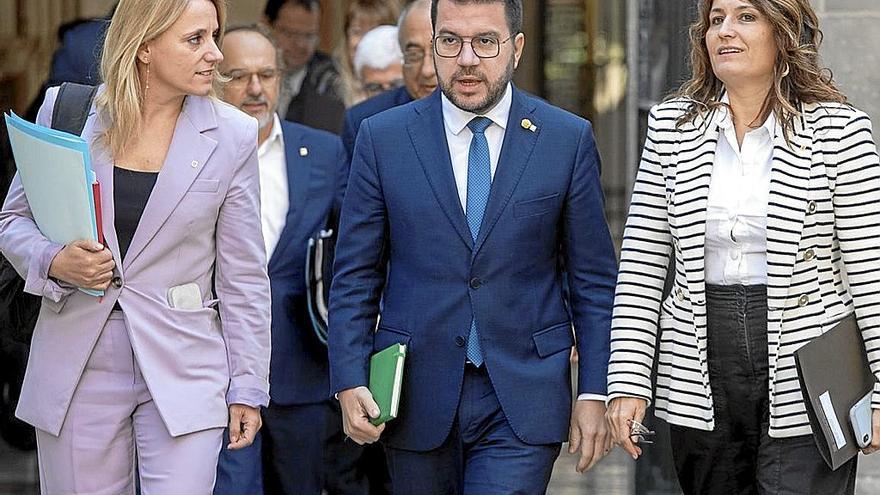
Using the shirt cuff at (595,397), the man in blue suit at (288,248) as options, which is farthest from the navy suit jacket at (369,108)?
the shirt cuff at (595,397)

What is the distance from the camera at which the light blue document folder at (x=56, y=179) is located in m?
4.62

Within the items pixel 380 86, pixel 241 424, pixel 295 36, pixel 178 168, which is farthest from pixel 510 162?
pixel 295 36

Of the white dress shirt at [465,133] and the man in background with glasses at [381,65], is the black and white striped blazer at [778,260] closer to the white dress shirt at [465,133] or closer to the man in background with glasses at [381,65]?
the white dress shirt at [465,133]

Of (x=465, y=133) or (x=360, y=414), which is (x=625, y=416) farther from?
(x=465, y=133)

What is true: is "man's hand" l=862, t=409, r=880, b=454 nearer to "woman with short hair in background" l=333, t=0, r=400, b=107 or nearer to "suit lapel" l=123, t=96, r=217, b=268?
"suit lapel" l=123, t=96, r=217, b=268

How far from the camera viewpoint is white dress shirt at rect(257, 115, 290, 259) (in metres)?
6.47

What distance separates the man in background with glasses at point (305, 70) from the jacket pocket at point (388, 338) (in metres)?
3.40

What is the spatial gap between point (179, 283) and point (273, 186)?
5.59 ft

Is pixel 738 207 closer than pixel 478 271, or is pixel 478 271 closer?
pixel 738 207

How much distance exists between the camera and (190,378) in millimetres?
4848

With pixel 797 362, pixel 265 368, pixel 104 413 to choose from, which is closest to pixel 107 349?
pixel 104 413

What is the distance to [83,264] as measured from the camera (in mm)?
4676

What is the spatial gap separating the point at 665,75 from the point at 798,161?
2.50m

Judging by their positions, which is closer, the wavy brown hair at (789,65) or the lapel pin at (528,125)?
the wavy brown hair at (789,65)
